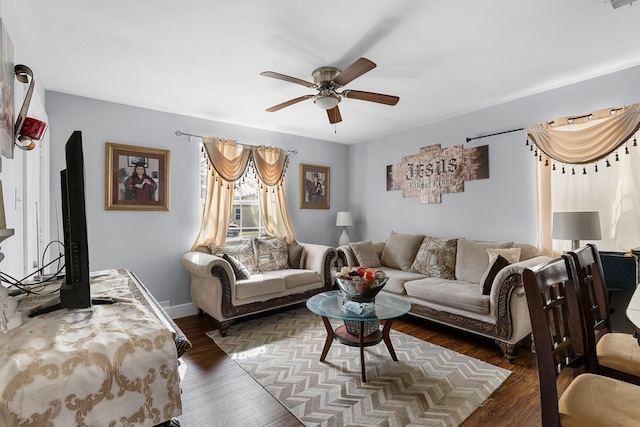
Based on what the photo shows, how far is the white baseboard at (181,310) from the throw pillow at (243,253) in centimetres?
77

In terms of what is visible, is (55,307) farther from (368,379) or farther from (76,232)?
(368,379)

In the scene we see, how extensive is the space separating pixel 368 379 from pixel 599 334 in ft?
4.74

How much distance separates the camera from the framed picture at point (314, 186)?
16.4ft

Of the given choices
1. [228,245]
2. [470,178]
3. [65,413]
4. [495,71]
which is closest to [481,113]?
[470,178]

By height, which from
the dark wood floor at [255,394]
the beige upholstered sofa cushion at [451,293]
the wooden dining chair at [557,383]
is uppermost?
the wooden dining chair at [557,383]

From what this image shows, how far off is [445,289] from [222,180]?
297cm

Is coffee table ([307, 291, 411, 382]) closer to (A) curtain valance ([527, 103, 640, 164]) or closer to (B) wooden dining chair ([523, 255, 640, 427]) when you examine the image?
(B) wooden dining chair ([523, 255, 640, 427])

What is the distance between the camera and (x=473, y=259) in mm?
3496

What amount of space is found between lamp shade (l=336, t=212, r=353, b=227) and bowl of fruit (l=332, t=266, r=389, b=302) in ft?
8.12

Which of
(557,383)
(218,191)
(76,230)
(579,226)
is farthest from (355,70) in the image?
(218,191)

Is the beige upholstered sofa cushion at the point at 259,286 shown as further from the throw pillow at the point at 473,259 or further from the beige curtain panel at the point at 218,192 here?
the throw pillow at the point at 473,259

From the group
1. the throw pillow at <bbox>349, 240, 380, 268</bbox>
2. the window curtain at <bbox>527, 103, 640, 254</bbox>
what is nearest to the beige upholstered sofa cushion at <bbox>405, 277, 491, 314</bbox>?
the throw pillow at <bbox>349, 240, 380, 268</bbox>

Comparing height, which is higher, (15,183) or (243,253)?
(15,183)

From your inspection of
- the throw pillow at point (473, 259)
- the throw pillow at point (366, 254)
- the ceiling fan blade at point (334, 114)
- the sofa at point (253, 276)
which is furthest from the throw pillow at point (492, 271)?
the ceiling fan blade at point (334, 114)
